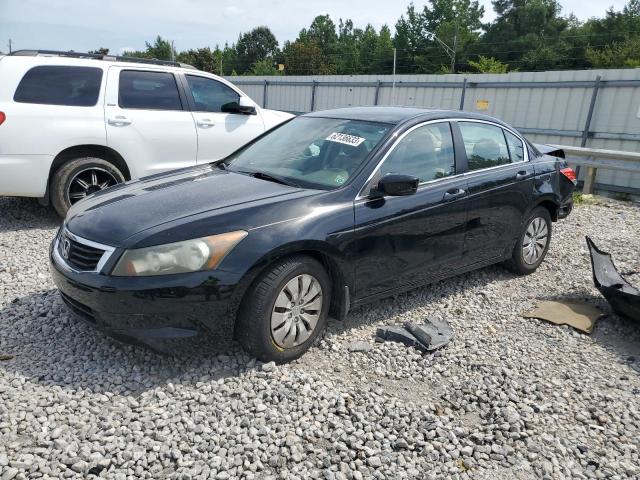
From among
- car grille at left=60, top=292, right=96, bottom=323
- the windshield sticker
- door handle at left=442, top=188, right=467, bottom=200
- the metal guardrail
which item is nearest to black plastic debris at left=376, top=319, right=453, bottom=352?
door handle at left=442, top=188, right=467, bottom=200

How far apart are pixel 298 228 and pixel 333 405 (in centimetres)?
107

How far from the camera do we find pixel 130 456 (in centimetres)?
263

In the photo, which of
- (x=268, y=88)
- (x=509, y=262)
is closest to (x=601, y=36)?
(x=268, y=88)

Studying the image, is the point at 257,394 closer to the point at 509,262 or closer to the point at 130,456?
the point at 130,456

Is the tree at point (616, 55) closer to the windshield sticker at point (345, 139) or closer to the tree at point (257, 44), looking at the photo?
the windshield sticker at point (345, 139)

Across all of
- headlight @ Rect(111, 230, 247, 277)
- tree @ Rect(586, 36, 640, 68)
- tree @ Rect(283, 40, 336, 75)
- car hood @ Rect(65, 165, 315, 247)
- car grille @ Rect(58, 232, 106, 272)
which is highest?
tree @ Rect(586, 36, 640, 68)

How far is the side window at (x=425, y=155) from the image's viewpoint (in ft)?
13.4

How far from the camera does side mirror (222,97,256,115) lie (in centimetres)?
730

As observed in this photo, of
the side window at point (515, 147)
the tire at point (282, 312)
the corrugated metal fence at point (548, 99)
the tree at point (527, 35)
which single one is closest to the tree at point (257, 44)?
the tree at point (527, 35)

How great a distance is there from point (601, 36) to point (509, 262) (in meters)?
52.0

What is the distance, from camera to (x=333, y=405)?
3.13 m

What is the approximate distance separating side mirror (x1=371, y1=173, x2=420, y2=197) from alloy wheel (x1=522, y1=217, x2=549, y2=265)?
204 centimetres

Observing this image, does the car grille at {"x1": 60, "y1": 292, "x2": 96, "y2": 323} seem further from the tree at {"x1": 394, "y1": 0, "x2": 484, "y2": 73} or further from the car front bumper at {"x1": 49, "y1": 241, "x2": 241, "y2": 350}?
the tree at {"x1": 394, "y1": 0, "x2": 484, "y2": 73}

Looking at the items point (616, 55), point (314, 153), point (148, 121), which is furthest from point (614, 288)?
point (616, 55)
